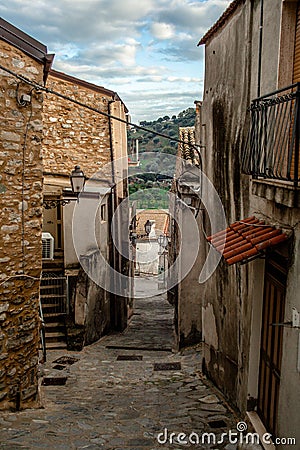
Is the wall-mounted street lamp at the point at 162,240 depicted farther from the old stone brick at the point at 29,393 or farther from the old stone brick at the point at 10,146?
the old stone brick at the point at 10,146

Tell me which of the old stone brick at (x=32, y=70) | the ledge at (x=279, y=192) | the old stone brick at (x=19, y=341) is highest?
the old stone brick at (x=32, y=70)

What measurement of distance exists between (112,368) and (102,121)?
7050 millimetres

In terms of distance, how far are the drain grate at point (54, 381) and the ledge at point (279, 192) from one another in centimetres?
546

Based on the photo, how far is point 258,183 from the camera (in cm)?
465

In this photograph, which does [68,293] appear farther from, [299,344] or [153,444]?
[299,344]

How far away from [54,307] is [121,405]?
4727 mm

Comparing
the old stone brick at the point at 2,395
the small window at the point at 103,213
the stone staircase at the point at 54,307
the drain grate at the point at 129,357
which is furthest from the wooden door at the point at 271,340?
the small window at the point at 103,213

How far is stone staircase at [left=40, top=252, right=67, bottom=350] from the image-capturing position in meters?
10.9

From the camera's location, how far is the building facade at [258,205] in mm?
3902

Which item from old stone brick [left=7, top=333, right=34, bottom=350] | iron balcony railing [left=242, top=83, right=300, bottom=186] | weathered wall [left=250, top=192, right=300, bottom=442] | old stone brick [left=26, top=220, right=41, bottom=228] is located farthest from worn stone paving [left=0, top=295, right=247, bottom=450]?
iron balcony railing [left=242, top=83, right=300, bottom=186]

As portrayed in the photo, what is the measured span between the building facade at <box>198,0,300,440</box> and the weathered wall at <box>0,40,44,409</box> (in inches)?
98.2

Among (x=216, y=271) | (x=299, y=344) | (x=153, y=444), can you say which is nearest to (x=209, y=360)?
(x=216, y=271)

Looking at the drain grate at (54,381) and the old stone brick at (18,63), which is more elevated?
the old stone brick at (18,63)

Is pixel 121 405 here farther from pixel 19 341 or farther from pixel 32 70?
pixel 32 70
